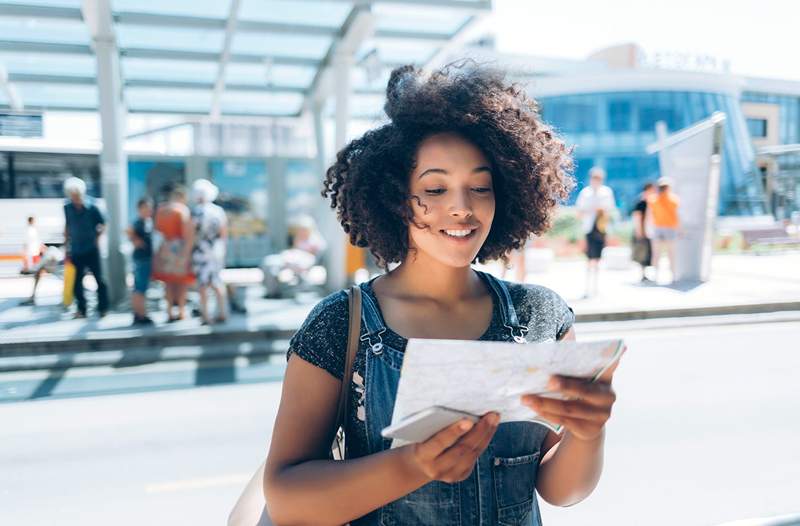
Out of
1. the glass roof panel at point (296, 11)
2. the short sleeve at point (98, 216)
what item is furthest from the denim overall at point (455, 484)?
the short sleeve at point (98, 216)

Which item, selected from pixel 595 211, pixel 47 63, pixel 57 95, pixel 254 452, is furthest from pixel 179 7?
pixel 595 211

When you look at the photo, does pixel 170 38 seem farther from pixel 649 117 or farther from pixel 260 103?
A: pixel 649 117

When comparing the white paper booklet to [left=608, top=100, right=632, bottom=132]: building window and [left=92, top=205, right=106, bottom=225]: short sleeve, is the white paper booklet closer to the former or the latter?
[left=92, top=205, right=106, bottom=225]: short sleeve

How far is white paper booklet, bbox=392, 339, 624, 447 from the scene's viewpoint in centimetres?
95

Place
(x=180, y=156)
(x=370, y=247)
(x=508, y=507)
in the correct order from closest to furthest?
(x=508, y=507) < (x=370, y=247) < (x=180, y=156)

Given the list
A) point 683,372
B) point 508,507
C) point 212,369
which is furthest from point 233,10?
point 508,507

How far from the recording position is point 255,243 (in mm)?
13258

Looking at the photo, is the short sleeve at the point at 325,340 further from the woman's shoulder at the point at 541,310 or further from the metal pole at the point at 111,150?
the metal pole at the point at 111,150

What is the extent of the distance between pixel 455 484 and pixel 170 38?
10.1 metres

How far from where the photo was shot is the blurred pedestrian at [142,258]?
8.21m

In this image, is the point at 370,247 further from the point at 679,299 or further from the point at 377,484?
the point at 679,299

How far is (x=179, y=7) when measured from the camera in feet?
28.0

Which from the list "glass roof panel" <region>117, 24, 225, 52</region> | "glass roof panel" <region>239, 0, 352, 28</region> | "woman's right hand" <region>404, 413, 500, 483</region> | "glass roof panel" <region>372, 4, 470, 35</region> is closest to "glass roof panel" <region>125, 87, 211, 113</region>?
"glass roof panel" <region>117, 24, 225, 52</region>

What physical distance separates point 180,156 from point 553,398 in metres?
13.2
